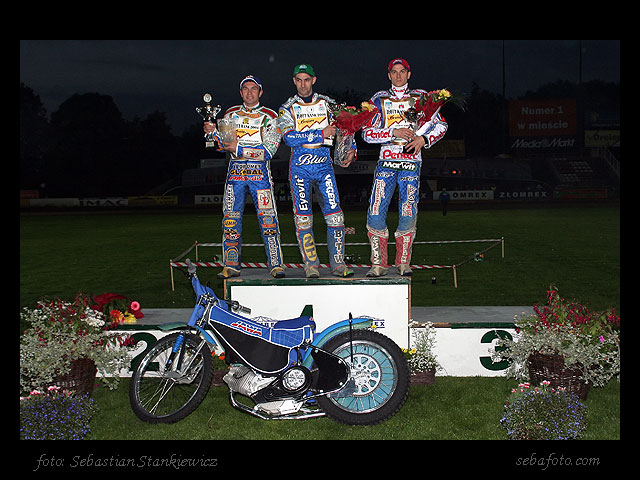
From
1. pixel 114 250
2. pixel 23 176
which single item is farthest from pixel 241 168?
pixel 23 176

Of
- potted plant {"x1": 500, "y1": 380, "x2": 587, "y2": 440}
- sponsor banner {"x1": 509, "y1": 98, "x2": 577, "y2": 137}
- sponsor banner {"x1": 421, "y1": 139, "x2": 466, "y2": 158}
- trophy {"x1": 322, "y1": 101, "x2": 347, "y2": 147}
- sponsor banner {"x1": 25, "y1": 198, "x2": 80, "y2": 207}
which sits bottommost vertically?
potted plant {"x1": 500, "y1": 380, "x2": 587, "y2": 440}

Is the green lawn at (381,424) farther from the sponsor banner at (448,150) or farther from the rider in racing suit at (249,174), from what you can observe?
the sponsor banner at (448,150)

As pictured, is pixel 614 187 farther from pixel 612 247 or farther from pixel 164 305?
pixel 164 305

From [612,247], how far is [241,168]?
545 inches

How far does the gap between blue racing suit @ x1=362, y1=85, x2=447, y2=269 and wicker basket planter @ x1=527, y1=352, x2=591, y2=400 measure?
77.3 inches

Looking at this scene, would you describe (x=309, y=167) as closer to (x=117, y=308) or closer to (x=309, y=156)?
(x=309, y=156)

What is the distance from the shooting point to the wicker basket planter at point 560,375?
605 centimetres

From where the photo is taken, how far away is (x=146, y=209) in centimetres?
Answer: 4581

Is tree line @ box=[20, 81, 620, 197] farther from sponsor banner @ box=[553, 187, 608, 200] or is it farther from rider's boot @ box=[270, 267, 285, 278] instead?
rider's boot @ box=[270, 267, 285, 278]

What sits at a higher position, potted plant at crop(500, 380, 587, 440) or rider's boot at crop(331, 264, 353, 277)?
rider's boot at crop(331, 264, 353, 277)

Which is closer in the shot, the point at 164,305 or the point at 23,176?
the point at 164,305

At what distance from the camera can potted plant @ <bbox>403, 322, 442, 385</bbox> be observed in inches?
262

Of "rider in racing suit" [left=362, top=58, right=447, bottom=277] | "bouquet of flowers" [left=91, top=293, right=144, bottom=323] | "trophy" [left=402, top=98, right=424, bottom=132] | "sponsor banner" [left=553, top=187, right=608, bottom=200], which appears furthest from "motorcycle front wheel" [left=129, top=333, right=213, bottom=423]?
"sponsor banner" [left=553, top=187, right=608, bottom=200]

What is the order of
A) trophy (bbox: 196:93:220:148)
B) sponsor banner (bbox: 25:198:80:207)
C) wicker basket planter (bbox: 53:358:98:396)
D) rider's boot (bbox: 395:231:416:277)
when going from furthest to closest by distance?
sponsor banner (bbox: 25:198:80:207), rider's boot (bbox: 395:231:416:277), trophy (bbox: 196:93:220:148), wicker basket planter (bbox: 53:358:98:396)
